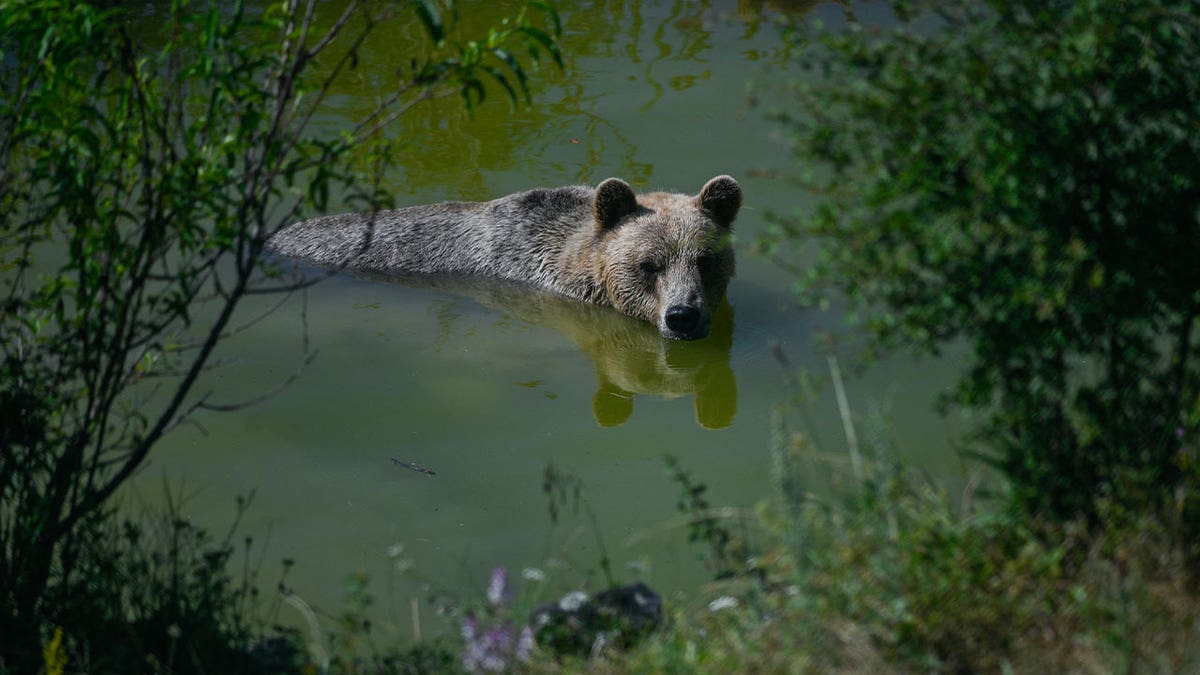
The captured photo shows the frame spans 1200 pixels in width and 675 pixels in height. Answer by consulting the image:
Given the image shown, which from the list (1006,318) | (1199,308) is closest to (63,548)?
(1006,318)

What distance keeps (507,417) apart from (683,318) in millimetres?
1813

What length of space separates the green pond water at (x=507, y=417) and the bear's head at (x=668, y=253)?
0.18 metres

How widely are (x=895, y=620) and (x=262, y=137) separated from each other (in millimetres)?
2810

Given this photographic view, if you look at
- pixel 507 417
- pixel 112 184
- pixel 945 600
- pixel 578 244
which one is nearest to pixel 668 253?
pixel 578 244

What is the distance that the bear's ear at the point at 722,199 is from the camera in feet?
34.1

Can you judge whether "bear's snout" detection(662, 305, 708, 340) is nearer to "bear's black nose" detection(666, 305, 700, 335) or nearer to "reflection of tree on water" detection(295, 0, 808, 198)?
"bear's black nose" detection(666, 305, 700, 335)

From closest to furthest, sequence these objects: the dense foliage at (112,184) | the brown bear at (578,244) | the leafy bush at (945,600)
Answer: the leafy bush at (945,600) → the dense foliage at (112,184) → the brown bear at (578,244)

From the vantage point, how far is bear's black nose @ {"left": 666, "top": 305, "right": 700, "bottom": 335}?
31.9 feet

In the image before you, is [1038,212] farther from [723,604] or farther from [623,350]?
[623,350]

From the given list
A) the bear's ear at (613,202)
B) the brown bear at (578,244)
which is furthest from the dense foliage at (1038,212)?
the bear's ear at (613,202)

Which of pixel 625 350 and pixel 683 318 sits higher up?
pixel 683 318

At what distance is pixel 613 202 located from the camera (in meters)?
10.7

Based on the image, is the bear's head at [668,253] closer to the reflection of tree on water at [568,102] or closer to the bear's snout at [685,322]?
the bear's snout at [685,322]

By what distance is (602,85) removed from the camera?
1458 cm
